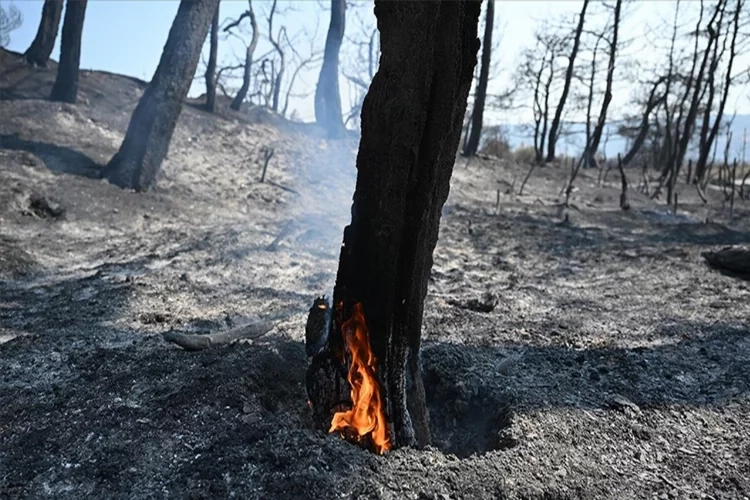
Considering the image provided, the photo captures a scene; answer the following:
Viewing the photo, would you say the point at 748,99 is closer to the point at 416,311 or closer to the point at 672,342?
the point at 672,342

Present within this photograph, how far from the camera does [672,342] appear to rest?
3.82 m

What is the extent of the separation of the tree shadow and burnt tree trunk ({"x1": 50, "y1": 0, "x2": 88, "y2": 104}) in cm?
223

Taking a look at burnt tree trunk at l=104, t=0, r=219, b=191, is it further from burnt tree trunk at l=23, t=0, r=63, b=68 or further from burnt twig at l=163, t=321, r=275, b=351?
burnt tree trunk at l=23, t=0, r=63, b=68

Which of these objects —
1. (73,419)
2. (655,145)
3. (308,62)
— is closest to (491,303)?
(73,419)

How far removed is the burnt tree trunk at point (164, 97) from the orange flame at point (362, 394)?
6754mm

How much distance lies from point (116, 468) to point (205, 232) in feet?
16.9

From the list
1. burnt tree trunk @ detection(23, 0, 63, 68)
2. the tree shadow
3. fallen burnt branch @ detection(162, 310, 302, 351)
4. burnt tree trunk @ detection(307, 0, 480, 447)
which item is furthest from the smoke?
burnt tree trunk @ detection(23, 0, 63, 68)

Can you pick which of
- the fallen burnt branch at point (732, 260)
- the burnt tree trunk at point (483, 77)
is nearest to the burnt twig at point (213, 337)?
the fallen burnt branch at point (732, 260)

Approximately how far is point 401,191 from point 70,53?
406 inches

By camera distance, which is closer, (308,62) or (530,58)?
(530,58)

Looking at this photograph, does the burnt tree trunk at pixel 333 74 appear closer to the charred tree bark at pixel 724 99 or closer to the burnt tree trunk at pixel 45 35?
the burnt tree trunk at pixel 45 35

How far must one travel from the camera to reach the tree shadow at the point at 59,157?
317 inches

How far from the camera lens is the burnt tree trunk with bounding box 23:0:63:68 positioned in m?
12.3

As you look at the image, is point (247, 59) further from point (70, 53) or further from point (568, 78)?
point (568, 78)
